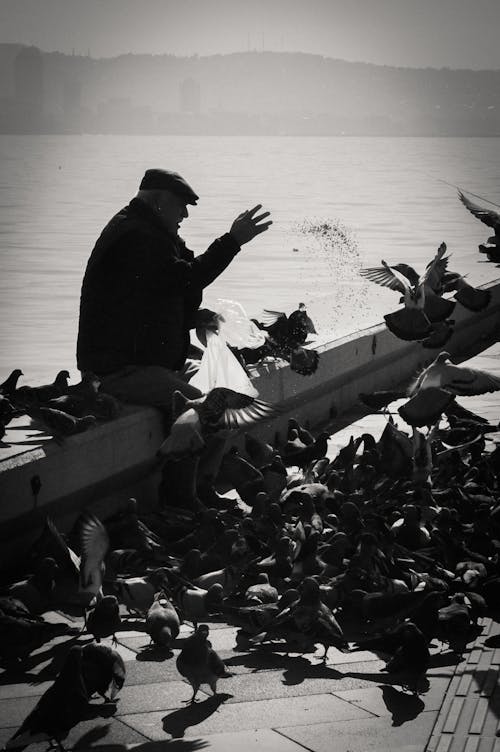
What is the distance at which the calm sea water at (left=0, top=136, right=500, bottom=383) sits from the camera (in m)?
11.9

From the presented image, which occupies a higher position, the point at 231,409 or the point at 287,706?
the point at 231,409

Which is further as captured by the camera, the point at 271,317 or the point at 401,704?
the point at 271,317

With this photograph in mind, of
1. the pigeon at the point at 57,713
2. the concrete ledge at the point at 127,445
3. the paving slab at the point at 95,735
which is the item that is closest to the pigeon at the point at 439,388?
the concrete ledge at the point at 127,445

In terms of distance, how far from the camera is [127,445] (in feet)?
21.3

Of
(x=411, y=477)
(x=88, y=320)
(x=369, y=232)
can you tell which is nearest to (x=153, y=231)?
(x=88, y=320)

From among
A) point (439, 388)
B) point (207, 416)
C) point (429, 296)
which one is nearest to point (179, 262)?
point (207, 416)

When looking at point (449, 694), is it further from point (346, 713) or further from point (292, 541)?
point (292, 541)

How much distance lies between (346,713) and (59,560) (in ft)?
4.59

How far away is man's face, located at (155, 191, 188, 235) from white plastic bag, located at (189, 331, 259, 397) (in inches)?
27.2

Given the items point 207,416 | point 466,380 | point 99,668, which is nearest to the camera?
point 99,668

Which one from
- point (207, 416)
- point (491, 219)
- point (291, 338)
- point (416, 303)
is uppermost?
point (491, 219)

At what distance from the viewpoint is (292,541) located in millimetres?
5785

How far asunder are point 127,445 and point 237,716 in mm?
2348

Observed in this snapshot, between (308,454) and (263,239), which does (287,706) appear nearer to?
(308,454)
